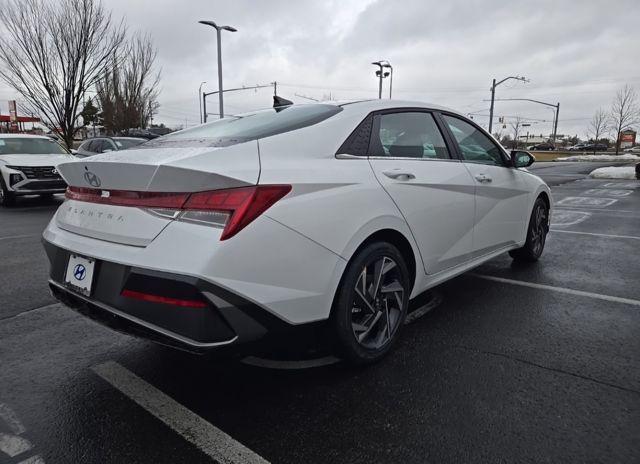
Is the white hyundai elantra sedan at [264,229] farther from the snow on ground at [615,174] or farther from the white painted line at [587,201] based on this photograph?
the snow on ground at [615,174]

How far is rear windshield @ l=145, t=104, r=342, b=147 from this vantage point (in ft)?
8.25

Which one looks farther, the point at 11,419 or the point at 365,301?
the point at 365,301

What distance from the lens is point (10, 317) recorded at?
11.7 ft

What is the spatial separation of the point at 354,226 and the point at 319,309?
0.48 meters

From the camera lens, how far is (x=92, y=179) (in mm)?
2408

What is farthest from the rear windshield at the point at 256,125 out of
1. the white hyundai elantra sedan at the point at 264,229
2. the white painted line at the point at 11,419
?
the white painted line at the point at 11,419

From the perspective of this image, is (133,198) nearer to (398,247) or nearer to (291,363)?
(291,363)

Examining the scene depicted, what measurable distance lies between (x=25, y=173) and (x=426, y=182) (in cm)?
991

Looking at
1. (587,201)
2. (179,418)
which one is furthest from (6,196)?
(587,201)

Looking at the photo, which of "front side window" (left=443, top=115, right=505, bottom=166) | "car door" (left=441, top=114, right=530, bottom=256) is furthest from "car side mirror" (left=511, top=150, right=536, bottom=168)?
"front side window" (left=443, top=115, right=505, bottom=166)

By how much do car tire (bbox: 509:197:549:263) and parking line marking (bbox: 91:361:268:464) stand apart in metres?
3.89

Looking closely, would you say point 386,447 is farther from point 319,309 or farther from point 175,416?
point 175,416

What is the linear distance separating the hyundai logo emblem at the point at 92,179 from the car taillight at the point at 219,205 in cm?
37

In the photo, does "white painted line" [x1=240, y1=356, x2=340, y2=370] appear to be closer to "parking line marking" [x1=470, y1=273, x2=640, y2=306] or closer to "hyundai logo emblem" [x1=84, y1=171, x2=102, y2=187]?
"hyundai logo emblem" [x1=84, y1=171, x2=102, y2=187]
